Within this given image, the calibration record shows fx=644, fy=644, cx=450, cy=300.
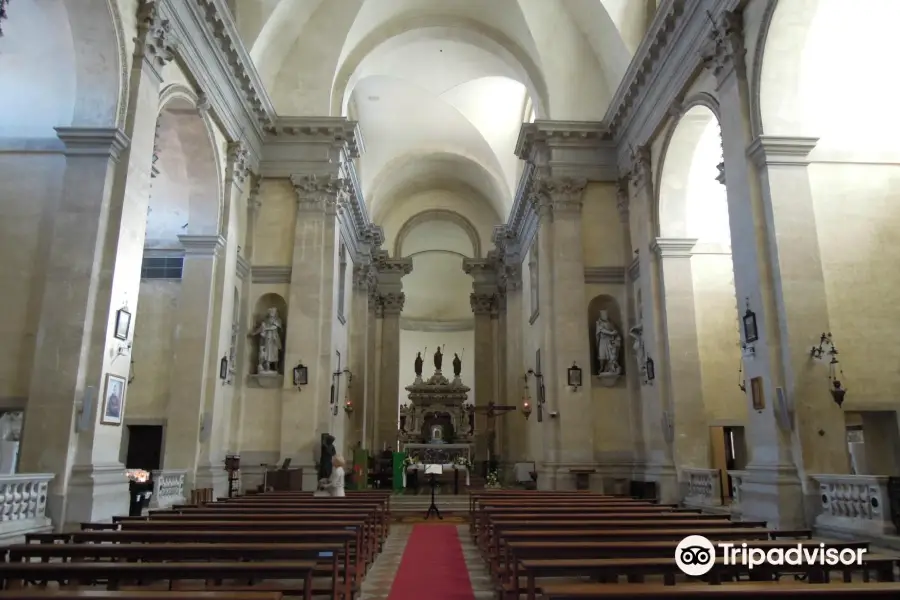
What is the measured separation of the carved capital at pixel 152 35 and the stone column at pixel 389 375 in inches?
793

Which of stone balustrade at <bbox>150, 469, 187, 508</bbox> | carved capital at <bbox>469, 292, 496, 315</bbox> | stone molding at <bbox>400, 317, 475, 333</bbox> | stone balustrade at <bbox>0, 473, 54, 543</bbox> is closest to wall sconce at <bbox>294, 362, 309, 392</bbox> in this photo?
stone balustrade at <bbox>150, 469, 187, 508</bbox>

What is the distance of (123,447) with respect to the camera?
48.0 ft

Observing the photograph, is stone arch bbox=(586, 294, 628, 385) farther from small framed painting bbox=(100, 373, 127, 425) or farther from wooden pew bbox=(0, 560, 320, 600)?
wooden pew bbox=(0, 560, 320, 600)

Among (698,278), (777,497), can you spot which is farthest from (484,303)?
(777,497)

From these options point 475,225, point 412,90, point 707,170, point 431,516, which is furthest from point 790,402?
point 475,225

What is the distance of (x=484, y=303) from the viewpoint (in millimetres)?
30438

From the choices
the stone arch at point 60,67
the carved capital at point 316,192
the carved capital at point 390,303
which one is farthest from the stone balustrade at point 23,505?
the carved capital at point 390,303

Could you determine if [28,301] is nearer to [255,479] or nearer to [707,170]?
[255,479]

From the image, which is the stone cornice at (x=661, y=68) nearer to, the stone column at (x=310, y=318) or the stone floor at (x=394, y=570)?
the stone column at (x=310, y=318)

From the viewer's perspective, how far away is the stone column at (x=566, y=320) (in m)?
16.2

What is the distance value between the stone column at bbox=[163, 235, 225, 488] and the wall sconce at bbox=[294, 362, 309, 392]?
9.54ft

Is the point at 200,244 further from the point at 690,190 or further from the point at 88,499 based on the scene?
the point at 690,190

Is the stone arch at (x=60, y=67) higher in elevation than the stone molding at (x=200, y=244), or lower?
higher

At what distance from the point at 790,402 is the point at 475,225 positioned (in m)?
24.6
